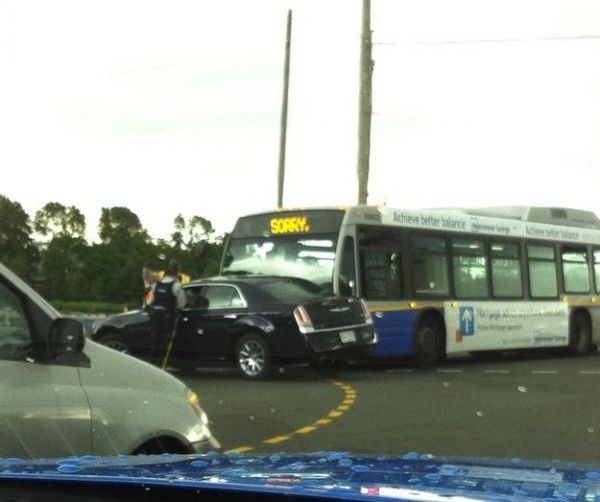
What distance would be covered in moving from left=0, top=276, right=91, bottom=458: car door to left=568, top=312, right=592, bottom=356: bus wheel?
68.9 feet

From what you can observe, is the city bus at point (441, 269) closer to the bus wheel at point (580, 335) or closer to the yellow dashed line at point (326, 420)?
the bus wheel at point (580, 335)

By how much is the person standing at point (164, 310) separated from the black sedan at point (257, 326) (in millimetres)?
188

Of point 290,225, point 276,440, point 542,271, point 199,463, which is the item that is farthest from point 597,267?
point 199,463

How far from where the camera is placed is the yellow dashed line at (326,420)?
11.0m

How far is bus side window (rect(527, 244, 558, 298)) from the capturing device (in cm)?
2447

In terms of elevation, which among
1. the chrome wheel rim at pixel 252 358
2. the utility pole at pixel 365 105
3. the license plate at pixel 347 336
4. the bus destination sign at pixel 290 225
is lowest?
the chrome wheel rim at pixel 252 358

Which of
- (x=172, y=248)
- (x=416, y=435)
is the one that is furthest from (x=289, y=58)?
(x=416, y=435)

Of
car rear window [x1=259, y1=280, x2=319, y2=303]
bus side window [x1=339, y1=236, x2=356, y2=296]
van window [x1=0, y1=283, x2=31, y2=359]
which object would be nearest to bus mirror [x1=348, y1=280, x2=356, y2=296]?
bus side window [x1=339, y1=236, x2=356, y2=296]

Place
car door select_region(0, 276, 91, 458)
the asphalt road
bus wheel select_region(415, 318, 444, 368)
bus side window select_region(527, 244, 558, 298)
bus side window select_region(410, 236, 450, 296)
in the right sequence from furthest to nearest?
bus side window select_region(527, 244, 558, 298)
bus side window select_region(410, 236, 450, 296)
bus wheel select_region(415, 318, 444, 368)
the asphalt road
car door select_region(0, 276, 91, 458)

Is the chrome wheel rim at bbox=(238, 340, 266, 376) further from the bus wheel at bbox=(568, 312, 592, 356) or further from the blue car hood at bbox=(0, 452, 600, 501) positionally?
the blue car hood at bbox=(0, 452, 600, 501)

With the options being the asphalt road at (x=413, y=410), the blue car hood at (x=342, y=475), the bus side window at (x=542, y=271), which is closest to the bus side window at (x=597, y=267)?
the bus side window at (x=542, y=271)

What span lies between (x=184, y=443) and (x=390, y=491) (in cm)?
351

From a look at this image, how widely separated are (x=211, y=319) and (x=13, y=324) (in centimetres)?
1287

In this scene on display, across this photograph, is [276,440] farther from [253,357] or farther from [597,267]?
[597,267]
